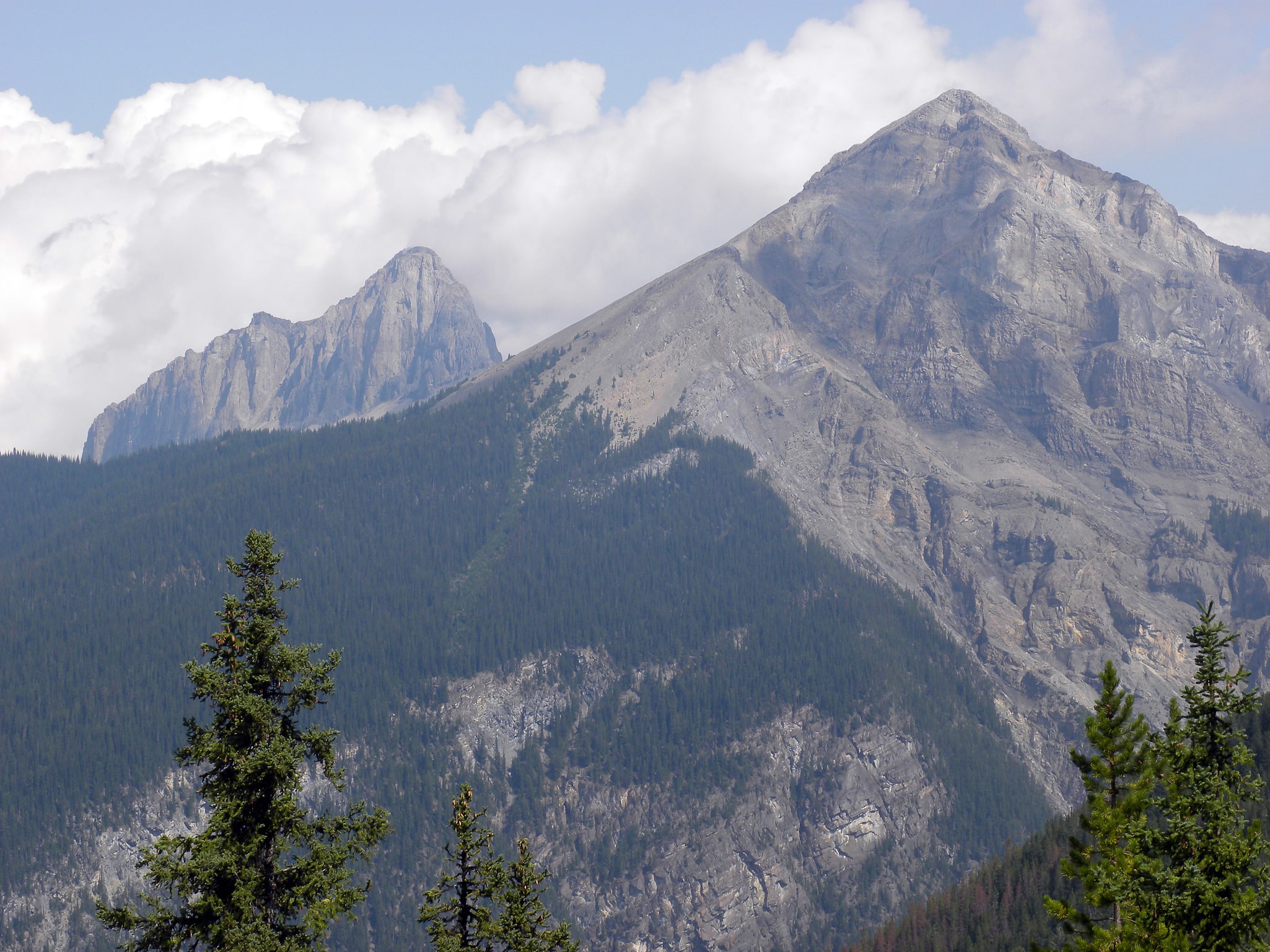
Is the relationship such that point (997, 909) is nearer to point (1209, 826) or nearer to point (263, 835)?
point (1209, 826)

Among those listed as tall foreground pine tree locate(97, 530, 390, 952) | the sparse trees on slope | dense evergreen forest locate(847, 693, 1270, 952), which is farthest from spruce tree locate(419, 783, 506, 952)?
dense evergreen forest locate(847, 693, 1270, 952)

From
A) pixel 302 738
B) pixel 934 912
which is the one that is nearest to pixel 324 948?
pixel 302 738

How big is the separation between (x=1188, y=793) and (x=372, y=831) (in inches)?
864

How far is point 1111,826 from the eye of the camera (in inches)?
1394

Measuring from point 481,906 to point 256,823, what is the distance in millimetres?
6605

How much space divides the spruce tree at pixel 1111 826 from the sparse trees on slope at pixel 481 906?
1428 centimetres

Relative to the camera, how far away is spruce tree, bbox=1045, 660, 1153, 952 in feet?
108

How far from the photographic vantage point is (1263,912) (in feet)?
103

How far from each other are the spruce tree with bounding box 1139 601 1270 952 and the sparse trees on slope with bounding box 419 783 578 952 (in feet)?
→ 52.8

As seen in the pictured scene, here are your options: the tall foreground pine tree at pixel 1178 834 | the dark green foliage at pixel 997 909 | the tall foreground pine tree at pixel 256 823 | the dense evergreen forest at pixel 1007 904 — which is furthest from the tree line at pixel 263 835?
the dark green foliage at pixel 997 909

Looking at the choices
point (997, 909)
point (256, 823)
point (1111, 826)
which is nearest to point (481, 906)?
point (256, 823)

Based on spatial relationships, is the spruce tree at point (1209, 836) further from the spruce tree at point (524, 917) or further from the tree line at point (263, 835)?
the tree line at point (263, 835)

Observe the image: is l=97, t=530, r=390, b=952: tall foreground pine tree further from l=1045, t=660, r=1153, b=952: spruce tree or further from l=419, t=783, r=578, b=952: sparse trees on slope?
l=1045, t=660, r=1153, b=952: spruce tree

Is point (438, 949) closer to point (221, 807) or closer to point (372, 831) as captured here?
point (372, 831)
